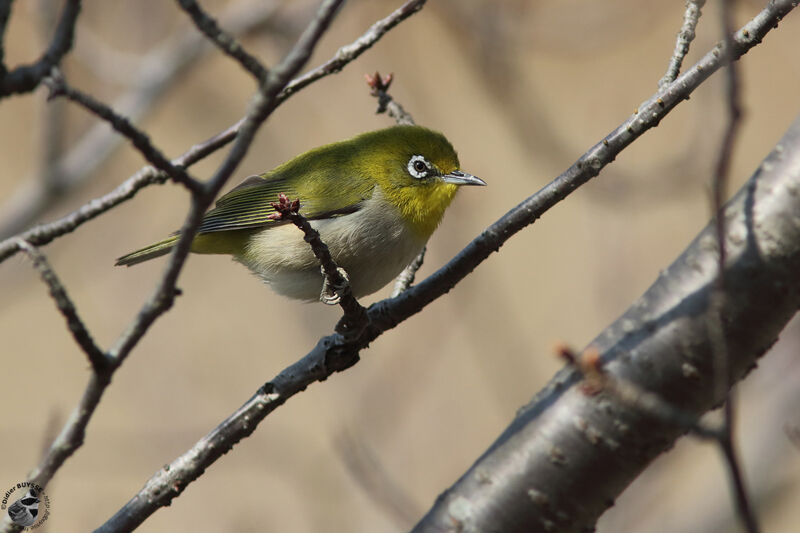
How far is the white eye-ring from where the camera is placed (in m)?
4.43

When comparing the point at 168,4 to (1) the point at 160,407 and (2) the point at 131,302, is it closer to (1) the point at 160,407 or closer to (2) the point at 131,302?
(2) the point at 131,302

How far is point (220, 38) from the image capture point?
1665 mm

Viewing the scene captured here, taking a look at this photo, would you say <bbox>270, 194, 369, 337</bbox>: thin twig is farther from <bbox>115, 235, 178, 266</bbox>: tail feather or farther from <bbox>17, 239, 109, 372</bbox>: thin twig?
<bbox>115, 235, 178, 266</bbox>: tail feather

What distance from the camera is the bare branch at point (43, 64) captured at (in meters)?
1.64

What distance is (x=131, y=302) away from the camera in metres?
6.86

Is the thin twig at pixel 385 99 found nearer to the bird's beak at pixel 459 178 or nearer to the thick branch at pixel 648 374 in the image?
the bird's beak at pixel 459 178

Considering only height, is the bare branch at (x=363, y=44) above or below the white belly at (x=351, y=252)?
below

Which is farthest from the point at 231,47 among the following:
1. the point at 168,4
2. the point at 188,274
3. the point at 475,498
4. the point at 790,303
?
the point at 168,4

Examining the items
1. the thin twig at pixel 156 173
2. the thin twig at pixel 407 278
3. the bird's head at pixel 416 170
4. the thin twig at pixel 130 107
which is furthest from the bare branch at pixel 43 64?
the thin twig at pixel 130 107

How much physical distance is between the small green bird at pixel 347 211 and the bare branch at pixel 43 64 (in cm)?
208

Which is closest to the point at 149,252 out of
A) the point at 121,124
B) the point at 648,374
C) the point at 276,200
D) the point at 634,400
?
the point at 276,200

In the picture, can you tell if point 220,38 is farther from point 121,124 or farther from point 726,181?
point 726,181

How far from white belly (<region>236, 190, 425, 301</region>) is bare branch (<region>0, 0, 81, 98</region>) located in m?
2.24

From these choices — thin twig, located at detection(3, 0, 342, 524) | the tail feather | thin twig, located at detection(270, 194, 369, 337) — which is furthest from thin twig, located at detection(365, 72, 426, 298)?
thin twig, located at detection(3, 0, 342, 524)
